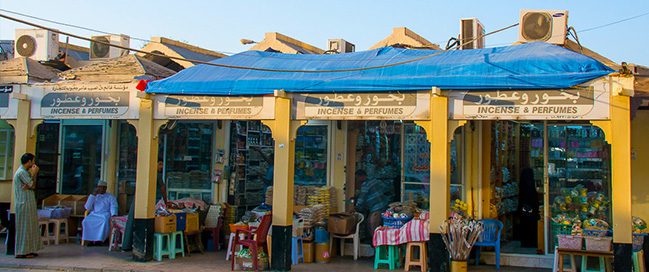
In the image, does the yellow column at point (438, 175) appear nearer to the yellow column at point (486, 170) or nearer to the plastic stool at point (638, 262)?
the yellow column at point (486, 170)

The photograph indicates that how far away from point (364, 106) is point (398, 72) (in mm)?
818

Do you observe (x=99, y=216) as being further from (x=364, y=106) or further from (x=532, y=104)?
(x=532, y=104)

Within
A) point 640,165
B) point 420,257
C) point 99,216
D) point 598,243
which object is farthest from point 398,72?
point 99,216

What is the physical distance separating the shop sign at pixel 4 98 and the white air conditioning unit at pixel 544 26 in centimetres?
942

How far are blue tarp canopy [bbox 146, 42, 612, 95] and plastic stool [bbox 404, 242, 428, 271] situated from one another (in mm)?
2602

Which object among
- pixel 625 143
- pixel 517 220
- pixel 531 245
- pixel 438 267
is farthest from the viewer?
pixel 517 220

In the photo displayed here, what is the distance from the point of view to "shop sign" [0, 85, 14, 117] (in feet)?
38.9

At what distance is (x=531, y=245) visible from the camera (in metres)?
11.4

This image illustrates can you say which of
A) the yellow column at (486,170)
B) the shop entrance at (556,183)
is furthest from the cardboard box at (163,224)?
the shop entrance at (556,183)

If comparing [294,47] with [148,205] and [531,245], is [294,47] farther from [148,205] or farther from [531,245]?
[531,245]

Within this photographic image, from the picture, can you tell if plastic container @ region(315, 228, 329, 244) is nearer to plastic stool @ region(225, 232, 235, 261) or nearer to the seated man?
plastic stool @ region(225, 232, 235, 261)

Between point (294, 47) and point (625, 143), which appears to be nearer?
point (625, 143)

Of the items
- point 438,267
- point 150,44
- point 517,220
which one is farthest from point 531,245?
point 150,44

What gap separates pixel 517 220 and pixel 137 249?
23.4ft
